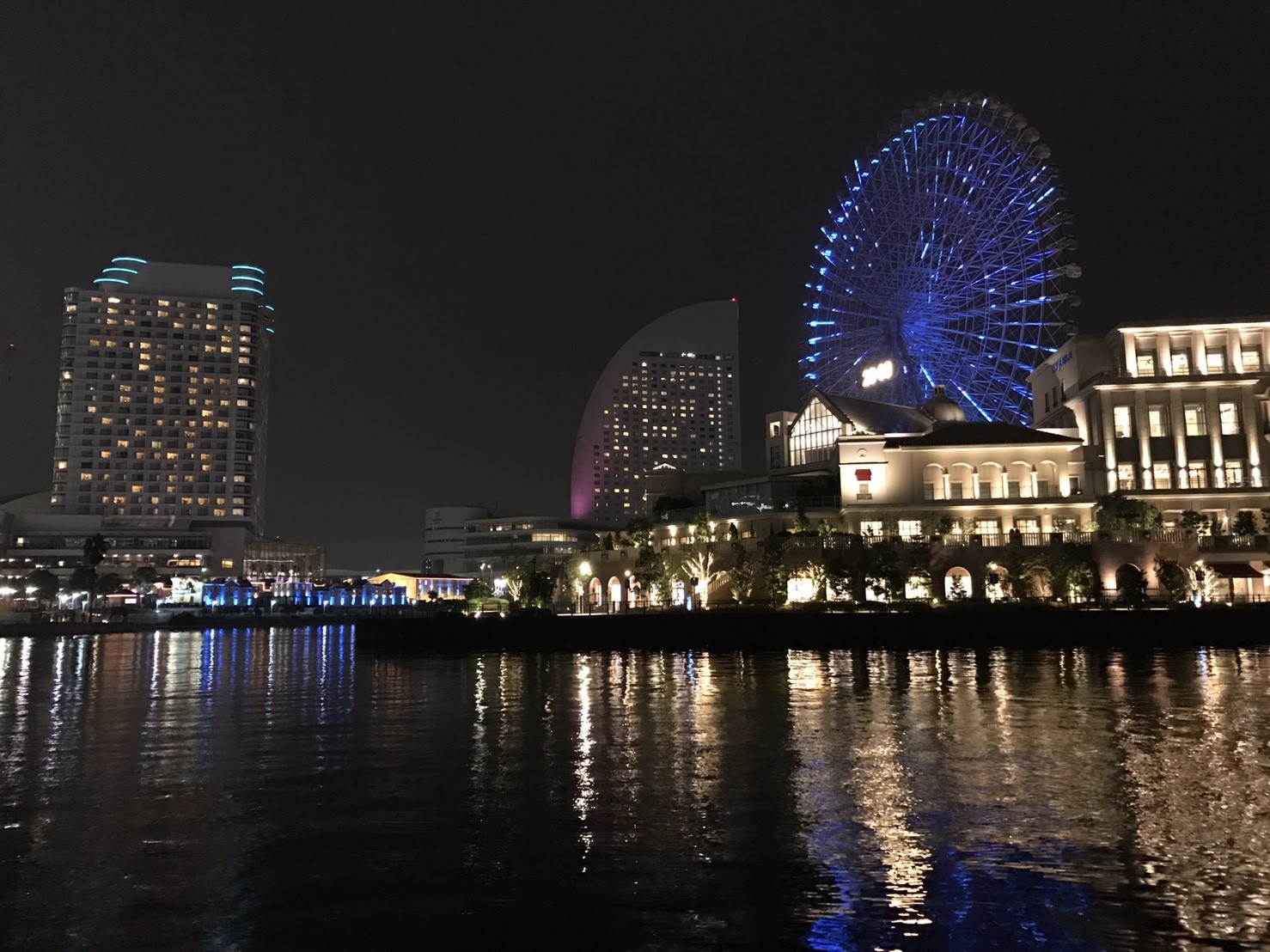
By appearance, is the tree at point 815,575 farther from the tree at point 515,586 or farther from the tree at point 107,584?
the tree at point 107,584

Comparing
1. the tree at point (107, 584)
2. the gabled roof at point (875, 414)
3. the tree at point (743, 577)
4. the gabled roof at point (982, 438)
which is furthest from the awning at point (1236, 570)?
the tree at point (107, 584)

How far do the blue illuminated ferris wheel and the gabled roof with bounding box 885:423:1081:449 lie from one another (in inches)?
60.6

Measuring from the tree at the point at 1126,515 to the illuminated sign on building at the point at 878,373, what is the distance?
20327 mm

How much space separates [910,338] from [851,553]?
2135 centimetres

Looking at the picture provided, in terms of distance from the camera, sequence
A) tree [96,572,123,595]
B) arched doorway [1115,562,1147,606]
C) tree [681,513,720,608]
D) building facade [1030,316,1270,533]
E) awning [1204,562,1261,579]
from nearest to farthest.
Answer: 1. arched doorway [1115,562,1147,606]
2. awning [1204,562,1261,579]
3. tree [681,513,720,608]
4. building facade [1030,316,1270,533]
5. tree [96,572,123,595]

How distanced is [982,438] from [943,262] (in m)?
15.0

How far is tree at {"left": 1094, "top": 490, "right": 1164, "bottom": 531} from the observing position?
77438 millimetres

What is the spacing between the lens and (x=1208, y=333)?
290 feet

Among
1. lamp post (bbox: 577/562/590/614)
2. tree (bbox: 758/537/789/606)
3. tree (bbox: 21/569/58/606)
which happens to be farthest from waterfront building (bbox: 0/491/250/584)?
tree (bbox: 758/537/789/606)

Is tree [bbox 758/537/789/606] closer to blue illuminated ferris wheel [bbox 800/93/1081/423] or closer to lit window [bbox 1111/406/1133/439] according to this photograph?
blue illuminated ferris wheel [bbox 800/93/1081/423]

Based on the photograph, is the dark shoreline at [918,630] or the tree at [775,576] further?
the tree at [775,576]

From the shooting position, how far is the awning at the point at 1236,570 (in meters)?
73.8

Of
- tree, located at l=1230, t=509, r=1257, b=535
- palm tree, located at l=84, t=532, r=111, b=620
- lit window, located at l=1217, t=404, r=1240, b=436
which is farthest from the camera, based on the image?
palm tree, located at l=84, t=532, r=111, b=620

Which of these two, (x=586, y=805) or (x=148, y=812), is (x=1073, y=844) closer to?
(x=586, y=805)
